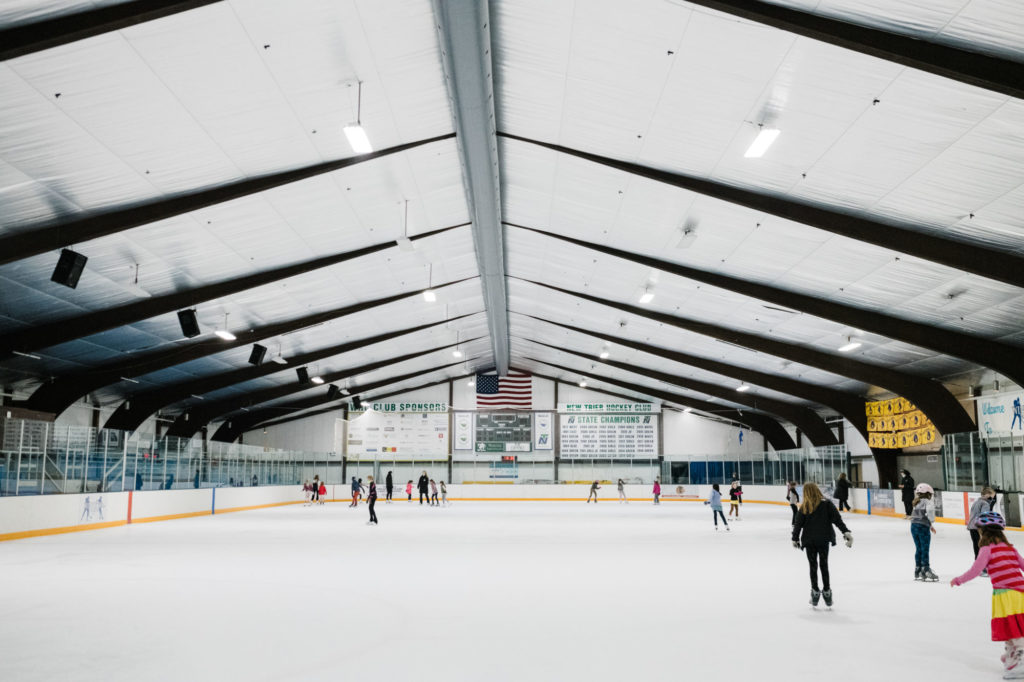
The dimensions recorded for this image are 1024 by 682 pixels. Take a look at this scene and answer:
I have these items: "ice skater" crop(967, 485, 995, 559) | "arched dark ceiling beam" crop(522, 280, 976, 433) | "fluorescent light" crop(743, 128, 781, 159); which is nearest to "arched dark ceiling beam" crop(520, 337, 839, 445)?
"arched dark ceiling beam" crop(522, 280, 976, 433)

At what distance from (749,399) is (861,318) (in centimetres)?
1840

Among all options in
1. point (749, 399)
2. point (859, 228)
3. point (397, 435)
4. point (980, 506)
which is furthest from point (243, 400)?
point (980, 506)

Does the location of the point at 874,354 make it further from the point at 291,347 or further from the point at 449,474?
the point at 449,474

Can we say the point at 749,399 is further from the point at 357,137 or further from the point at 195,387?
the point at 357,137

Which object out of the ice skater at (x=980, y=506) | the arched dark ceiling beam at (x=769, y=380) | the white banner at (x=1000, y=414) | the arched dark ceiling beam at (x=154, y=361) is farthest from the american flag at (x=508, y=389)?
the ice skater at (x=980, y=506)

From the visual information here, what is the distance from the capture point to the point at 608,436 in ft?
150

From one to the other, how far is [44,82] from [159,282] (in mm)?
8997

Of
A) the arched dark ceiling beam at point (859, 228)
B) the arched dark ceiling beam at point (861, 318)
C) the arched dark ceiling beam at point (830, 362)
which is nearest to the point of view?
the arched dark ceiling beam at point (859, 228)

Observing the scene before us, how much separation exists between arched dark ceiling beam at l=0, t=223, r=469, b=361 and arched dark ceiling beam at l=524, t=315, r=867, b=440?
13.1 m

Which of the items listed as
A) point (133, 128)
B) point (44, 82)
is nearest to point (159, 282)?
point (133, 128)

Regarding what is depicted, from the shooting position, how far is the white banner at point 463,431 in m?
45.6

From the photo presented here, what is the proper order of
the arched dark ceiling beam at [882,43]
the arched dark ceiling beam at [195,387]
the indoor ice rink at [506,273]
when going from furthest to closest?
the arched dark ceiling beam at [195,387] < the arched dark ceiling beam at [882,43] < the indoor ice rink at [506,273]

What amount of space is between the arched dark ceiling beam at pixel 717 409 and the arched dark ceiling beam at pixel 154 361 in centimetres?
1846

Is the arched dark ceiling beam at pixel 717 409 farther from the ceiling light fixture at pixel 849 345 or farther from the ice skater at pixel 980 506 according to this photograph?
the ice skater at pixel 980 506
